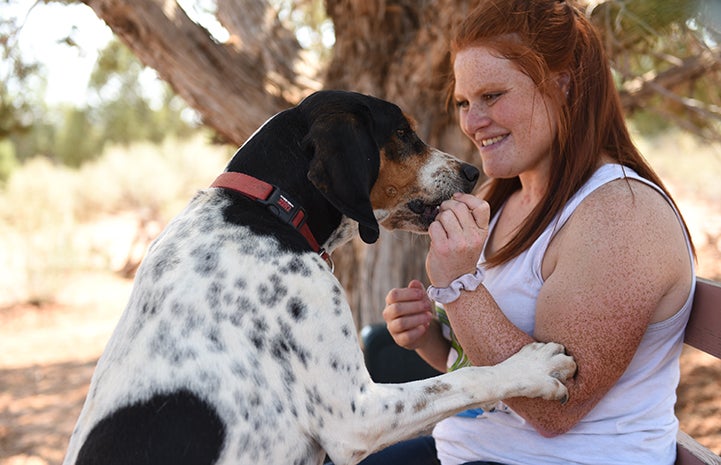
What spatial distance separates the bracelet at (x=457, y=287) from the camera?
82.0 inches

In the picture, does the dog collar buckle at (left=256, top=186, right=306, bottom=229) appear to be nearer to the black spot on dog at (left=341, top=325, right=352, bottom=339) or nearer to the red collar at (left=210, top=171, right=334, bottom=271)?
the red collar at (left=210, top=171, right=334, bottom=271)

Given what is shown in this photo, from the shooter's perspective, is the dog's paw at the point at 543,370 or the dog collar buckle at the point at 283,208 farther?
the dog collar buckle at the point at 283,208

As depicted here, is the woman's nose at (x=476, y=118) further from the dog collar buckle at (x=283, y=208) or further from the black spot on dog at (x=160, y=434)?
the black spot on dog at (x=160, y=434)

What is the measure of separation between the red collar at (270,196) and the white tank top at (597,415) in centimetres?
68

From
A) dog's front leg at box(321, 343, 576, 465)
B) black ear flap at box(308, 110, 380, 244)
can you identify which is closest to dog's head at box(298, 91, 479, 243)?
black ear flap at box(308, 110, 380, 244)

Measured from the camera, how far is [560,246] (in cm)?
212

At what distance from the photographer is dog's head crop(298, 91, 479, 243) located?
2068mm

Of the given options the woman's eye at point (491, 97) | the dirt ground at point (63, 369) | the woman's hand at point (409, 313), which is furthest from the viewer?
the dirt ground at point (63, 369)

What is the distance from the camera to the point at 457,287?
2.09 metres

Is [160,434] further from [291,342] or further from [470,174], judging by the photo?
[470,174]

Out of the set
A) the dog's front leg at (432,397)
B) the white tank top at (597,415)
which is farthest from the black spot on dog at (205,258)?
the white tank top at (597,415)

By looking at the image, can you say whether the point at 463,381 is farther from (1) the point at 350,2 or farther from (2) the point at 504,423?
(1) the point at 350,2

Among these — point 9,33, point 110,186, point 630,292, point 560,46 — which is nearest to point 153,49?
point 9,33

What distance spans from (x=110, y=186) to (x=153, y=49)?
14.8 meters
